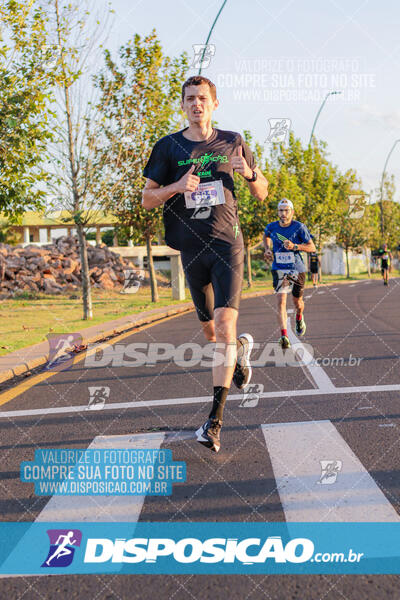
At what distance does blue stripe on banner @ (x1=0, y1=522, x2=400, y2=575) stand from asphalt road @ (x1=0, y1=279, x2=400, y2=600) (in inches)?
3.0

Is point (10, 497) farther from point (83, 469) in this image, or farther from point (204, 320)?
point (204, 320)

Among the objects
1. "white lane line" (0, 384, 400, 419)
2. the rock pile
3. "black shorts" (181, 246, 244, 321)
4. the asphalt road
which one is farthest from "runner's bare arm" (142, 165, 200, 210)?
the rock pile

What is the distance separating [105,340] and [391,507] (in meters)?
9.24

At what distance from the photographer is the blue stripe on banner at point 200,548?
283 centimetres

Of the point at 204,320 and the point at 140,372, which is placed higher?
the point at 204,320

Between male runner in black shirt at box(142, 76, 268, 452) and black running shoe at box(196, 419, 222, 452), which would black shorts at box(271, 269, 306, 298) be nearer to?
male runner in black shirt at box(142, 76, 268, 452)

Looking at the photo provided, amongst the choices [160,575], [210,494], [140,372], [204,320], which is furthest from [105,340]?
[160,575]

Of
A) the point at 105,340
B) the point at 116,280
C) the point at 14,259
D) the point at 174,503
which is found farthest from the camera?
the point at 116,280

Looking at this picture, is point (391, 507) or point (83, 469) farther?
point (83, 469)

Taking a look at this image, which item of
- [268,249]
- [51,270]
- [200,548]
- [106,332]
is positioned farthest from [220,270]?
[51,270]

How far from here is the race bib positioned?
185 inches

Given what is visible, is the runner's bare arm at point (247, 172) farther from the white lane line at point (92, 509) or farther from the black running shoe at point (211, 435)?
the white lane line at point (92, 509)

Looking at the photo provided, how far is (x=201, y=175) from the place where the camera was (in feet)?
A: 15.5

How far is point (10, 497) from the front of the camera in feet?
12.4
